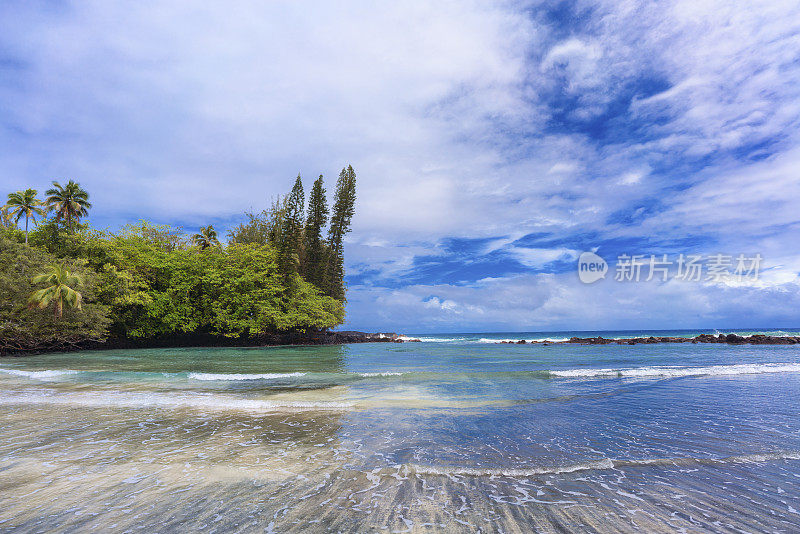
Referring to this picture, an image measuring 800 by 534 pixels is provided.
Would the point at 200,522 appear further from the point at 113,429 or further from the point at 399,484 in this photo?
the point at 113,429

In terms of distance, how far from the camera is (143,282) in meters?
36.8

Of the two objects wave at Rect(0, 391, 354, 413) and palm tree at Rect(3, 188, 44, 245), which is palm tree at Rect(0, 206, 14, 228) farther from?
wave at Rect(0, 391, 354, 413)

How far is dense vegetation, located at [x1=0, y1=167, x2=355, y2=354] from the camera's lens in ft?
92.4

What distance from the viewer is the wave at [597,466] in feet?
16.2

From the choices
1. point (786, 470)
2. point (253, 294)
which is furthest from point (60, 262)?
point (786, 470)

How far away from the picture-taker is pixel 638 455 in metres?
5.74

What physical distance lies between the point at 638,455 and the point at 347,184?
51.8 m

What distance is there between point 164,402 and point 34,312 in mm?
28854

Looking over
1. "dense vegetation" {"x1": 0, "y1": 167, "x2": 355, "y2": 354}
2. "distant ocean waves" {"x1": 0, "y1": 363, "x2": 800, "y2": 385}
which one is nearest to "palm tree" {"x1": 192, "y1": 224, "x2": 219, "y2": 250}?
"dense vegetation" {"x1": 0, "y1": 167, "x2": 355, "y2": 354}

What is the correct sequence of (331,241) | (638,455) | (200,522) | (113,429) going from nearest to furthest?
(200,522), (638,455), (113,429), (331,241)

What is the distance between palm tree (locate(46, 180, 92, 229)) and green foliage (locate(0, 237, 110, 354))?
39.3ft

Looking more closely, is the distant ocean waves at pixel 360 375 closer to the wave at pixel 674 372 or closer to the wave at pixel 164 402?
the wave at pixel 674 372

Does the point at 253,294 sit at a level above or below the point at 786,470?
above

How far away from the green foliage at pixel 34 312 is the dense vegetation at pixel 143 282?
3.0 inches
